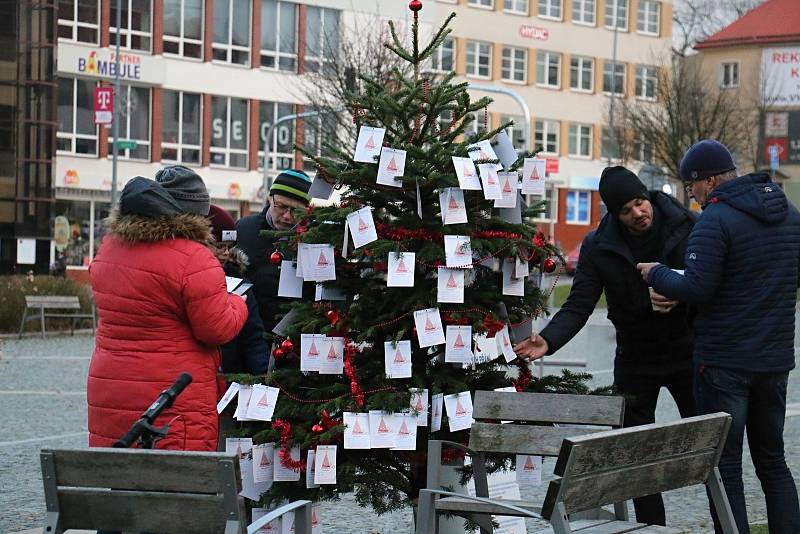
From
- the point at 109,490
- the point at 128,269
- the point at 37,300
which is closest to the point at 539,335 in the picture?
the point at 128,269

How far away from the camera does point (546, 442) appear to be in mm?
6715

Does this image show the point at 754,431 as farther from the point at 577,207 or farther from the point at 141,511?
the point at 577,207

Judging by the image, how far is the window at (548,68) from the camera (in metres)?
74.1

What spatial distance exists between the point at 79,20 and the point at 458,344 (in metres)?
49.8

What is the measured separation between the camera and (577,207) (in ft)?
242

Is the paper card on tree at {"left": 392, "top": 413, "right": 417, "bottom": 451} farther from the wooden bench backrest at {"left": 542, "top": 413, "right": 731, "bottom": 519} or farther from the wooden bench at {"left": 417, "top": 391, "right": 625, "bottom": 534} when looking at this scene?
the wooden bench backrest at {"left": 542, "top": 413, "right": 731, "bottom": 519}

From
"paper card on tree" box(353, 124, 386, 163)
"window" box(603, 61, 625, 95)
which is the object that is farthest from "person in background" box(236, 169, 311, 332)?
"window" box(603, 61, 625, 95)

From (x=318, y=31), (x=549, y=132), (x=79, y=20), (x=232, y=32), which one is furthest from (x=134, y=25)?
(x=549, y=132)

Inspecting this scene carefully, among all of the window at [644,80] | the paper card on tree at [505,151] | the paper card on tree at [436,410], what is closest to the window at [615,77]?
the window at [644,80]

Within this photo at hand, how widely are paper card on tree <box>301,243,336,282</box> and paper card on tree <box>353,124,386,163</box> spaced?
418mm

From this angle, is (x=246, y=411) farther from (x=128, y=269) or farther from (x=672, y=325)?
(x=672, y=325)

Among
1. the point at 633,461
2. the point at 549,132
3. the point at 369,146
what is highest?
the point at 549,132

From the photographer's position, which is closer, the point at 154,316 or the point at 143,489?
the point at 143,489

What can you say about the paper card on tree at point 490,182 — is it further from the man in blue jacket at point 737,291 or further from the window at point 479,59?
the window at point 479,59
